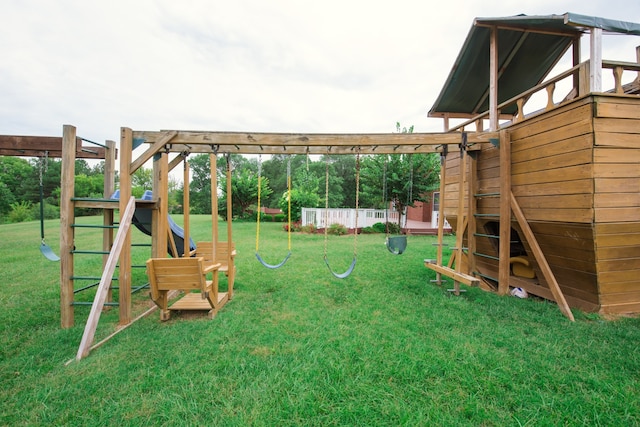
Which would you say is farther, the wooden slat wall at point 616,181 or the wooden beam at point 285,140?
the wooden beam at point 285,140

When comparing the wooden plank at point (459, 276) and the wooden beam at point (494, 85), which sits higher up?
the wooden beam at point (494, 85)

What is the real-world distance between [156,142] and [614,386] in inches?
240

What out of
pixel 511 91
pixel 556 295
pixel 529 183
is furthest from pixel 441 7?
pixel 556 295

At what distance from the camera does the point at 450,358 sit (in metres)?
2.87

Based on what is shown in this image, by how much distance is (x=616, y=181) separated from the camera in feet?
12.2

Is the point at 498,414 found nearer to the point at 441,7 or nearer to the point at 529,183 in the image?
the point at 529,183

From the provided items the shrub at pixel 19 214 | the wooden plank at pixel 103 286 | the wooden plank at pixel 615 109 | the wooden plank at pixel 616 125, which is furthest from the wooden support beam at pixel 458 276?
the shrub at pixel 19 214

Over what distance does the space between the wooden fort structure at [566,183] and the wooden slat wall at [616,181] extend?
0.01m

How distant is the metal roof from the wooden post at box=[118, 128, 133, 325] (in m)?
6.79

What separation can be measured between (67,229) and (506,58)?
9.16 meters

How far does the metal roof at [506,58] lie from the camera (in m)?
5.18

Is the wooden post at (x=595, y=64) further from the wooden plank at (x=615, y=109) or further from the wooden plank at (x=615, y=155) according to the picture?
Answer: the wooden plank at (x=615, y=155)

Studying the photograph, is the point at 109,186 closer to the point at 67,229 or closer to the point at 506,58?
the point at 67,229

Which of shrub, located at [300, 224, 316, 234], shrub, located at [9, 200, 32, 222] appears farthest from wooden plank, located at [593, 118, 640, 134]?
shrub, located at [9, 200, 32, 222]
